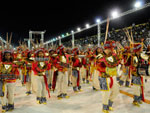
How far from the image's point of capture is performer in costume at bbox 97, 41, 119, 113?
4188mm

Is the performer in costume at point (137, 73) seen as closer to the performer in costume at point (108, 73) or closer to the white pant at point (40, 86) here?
the performer in costume at point (108, 73)

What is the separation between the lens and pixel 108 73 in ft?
13.7

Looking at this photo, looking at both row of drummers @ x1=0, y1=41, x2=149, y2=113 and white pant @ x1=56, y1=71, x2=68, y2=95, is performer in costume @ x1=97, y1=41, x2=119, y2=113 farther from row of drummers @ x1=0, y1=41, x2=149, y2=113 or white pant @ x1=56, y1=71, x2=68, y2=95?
white pant @ x1=56, y1=71, x2=68, y2=95

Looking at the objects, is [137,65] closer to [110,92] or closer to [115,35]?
[110,92]

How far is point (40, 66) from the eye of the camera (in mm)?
5238

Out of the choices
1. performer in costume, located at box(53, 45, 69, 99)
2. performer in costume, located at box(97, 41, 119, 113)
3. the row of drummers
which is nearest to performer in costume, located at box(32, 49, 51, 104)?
the row of drummers

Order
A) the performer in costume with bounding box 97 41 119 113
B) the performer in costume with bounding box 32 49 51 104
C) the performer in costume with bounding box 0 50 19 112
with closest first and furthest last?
the performer in costume with bounding box 97 41 119 113 < the performer in costume with bounding box 0 50 19 112 < the performer in costume with bounding box 32 49 51 104

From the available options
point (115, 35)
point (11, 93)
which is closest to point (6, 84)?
point (11, 93)

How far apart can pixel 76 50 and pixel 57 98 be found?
7.47ft

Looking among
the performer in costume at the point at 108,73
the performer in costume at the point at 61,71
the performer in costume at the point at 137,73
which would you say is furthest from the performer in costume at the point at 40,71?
the performer in costume at the point at 137,73

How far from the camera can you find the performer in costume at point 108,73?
13.7 feet

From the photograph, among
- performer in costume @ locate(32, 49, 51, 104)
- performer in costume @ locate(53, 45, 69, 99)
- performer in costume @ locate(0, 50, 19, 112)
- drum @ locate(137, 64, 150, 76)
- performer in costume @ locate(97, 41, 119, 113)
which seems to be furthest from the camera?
performer in costume @ locate(53, 45, 69, 99)

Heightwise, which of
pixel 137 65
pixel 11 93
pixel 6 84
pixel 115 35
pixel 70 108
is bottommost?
pixel 70 108

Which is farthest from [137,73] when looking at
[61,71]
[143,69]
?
[61,71]
